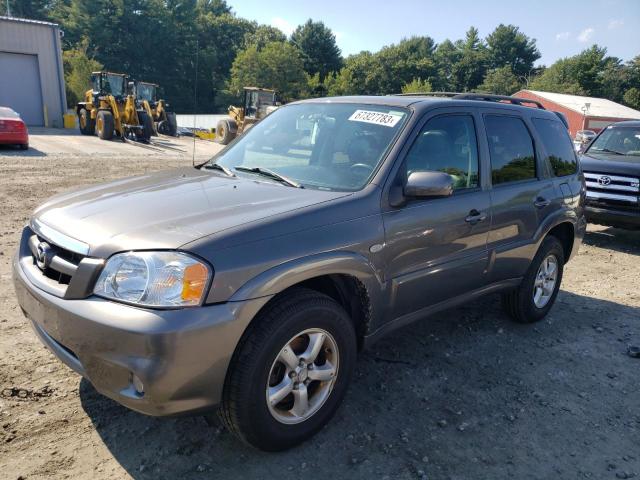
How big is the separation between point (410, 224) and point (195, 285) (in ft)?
4.77

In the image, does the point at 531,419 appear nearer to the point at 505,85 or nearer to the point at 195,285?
the point at 195,285

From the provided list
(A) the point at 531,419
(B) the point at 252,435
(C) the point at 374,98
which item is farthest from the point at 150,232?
(A) the point at 531,419

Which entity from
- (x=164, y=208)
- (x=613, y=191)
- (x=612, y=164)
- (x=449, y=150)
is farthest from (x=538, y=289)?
(x=612, y=164)

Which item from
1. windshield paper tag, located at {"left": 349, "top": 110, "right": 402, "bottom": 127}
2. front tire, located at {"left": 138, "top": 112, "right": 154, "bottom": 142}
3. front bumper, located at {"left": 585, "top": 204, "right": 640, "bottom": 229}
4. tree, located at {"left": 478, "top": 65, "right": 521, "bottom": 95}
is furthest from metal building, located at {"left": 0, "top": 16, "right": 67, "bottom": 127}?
tree, located at {"left": 478, "top": 65, "right": 521, "bottom": 95}

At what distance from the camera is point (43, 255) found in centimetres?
267

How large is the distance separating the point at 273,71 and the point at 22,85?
39.7m

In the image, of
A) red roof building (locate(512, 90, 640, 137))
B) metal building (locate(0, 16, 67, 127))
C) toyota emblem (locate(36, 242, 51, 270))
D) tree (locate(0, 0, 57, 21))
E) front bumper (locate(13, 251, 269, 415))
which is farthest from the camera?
tree (locate(0, 0, 57, 21))

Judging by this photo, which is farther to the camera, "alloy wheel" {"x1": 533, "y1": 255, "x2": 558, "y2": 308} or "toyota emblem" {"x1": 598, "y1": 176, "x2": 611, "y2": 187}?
"toyota emblem" {"x1": 598, "y1": 176, "x2": 611, "y2": 187}

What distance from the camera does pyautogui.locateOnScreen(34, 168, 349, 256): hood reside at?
2.41m

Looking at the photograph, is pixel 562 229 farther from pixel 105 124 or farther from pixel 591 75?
pixel 591 75

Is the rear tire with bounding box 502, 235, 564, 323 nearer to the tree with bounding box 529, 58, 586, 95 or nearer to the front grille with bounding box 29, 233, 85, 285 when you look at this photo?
the front grille with bounding box 29, 233, 85, 285

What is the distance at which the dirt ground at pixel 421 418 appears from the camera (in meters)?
2.65

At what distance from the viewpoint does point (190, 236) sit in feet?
7.77

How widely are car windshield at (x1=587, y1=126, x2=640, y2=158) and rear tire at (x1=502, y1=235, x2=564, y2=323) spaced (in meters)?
5.03
